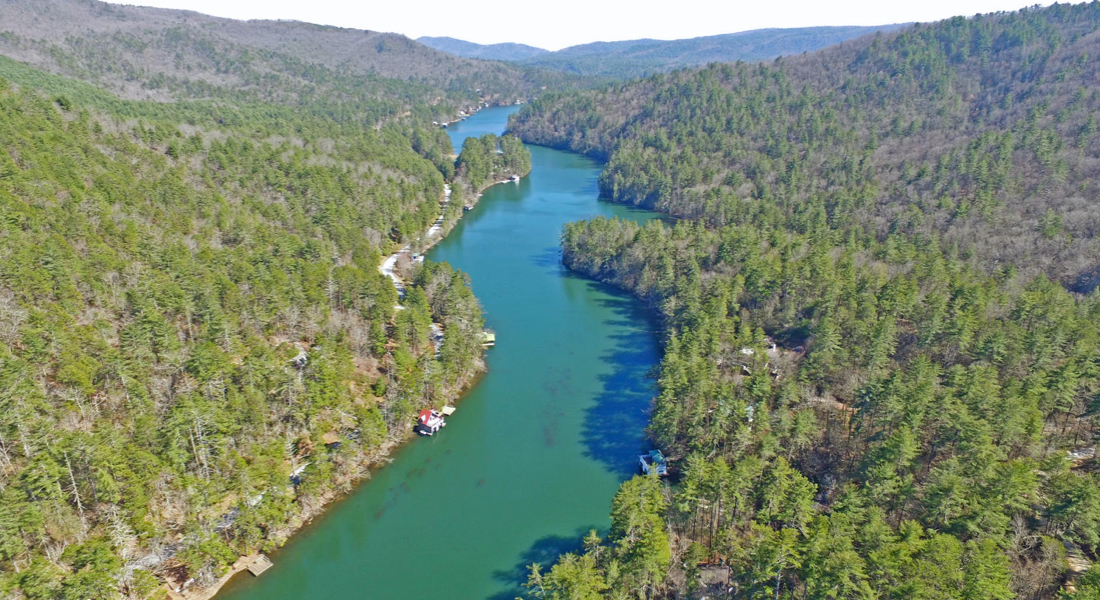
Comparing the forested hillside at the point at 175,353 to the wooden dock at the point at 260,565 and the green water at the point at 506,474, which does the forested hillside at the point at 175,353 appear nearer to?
the wooden dock at the point at 260,565

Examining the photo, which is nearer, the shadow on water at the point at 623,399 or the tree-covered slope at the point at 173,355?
the tree-covered slope at the point at 173,355

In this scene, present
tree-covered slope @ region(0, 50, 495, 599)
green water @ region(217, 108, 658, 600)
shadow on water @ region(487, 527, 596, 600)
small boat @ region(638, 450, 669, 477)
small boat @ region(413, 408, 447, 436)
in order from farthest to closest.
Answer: small boat @ region(413, 408, 447, 436)
small boat @ region(638, 450, 669, 477)
green water @ region(217, 108, 658, 600)
shadow on water @ region(487, 527, 596, 600)
tree-covered slope @ region(0, 50, 495, 599)

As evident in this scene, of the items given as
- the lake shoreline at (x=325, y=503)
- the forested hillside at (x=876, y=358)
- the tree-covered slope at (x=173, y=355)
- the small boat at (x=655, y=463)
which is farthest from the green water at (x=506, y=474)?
the forested hillside at (x=876, y=358)

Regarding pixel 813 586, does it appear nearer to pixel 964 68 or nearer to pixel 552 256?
pixel 552 256

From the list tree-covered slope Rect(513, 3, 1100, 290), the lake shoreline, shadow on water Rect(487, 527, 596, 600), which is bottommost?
shadow on water Rect(487, 527, 596, 600)

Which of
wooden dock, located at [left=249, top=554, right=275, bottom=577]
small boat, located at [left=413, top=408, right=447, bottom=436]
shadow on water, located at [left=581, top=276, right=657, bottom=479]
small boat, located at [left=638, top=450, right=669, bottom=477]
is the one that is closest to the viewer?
wooden dock, located at [left=249, top=554, right=275, bottom=577]

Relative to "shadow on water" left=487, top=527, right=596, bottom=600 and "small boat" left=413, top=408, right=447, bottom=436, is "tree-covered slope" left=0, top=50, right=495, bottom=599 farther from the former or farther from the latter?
"shadow on water" left=487, top=527, right=596, bottom=600

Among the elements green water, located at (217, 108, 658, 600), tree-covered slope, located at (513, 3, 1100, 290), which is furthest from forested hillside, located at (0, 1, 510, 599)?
tree-covered slope, located at (513, 3, 1100, 290)
